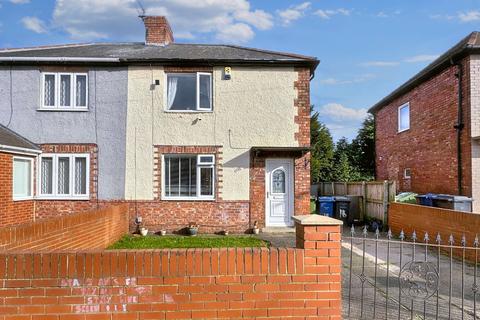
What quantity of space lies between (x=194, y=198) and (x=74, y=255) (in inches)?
368

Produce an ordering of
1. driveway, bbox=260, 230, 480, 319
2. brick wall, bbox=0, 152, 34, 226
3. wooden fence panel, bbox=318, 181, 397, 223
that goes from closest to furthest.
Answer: driveway, bbox=260, 230, 480, 319, brick wall, bbox=0, 152, 34, 226, wooden fence panel, bbox=318, 181, 397, 223

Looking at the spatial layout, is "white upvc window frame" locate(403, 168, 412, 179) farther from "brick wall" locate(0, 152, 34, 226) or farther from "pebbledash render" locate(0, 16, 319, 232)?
"brick wall" locate(0, 152, 34, 226)

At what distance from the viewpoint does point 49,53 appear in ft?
45.3

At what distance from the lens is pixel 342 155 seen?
1314 inches

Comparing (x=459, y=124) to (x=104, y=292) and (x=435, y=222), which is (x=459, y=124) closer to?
(x=435, y=222)

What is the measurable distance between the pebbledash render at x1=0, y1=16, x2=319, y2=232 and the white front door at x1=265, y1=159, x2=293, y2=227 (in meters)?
0.03

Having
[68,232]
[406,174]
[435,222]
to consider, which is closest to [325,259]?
[68,232]

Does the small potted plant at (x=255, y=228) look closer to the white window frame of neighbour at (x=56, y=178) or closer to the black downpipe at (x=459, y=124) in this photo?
the white window frame of neighbour at (x=56, y=178)

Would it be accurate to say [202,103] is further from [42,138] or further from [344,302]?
[344,302]

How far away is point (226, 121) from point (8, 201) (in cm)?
644

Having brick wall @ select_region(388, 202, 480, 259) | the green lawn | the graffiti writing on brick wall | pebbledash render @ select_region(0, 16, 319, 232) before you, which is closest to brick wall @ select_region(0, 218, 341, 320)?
the graffiti writing on brick wall

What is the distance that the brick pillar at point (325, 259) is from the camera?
405 centimetres

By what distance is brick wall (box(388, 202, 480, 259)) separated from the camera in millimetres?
8883

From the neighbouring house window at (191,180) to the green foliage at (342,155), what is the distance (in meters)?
19.8
